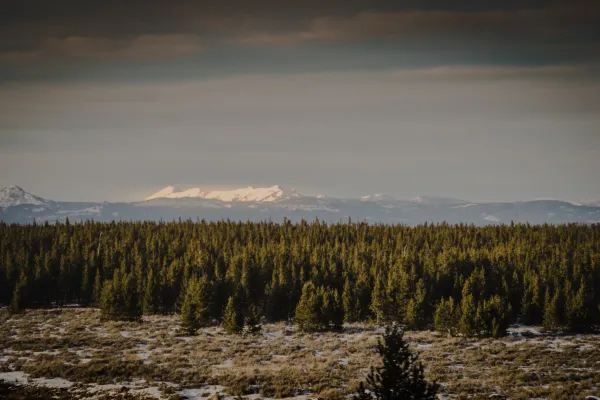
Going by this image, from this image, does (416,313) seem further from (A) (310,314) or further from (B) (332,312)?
(A) (310,314)

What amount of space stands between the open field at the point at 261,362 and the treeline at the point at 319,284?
3402mm

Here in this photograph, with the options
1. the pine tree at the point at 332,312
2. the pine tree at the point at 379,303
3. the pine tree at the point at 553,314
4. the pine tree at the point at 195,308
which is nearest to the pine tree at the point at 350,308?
the pine tree at the point at 379,303

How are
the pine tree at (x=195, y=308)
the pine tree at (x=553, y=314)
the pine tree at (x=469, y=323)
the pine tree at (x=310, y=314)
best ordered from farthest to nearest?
the pine tree at (x=310, y=314), the pine tree at (x=195, y=308), the pine tree at (x=553, y=314), the pine tree at (x=469, y=323)

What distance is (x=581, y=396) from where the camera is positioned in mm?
45906

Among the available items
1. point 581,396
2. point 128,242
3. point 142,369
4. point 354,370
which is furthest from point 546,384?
point 128,242

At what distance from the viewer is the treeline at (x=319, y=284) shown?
7875 cm

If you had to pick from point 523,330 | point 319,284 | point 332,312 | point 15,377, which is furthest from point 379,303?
point 15,377

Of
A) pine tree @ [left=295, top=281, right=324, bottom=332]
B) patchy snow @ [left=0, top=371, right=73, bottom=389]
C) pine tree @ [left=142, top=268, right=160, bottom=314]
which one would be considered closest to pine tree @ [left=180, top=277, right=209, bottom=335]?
pine tree @ [left=295, top=281, right=324, bottom=332]

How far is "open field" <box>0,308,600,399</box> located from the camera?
49656 millimetres

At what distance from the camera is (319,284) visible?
95.5m

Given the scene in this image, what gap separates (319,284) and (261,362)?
34.3m

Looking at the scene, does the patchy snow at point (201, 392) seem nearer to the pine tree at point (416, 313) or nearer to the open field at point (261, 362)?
the open field at point (261, 362)

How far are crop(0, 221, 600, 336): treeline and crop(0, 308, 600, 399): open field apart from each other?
3.40 m

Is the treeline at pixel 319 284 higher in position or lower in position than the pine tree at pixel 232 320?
higher
